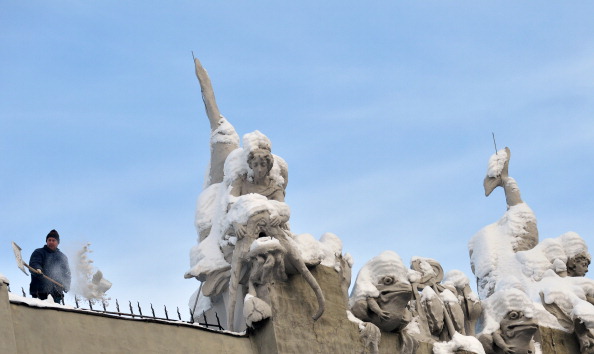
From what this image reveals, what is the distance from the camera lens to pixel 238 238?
68.1 ft

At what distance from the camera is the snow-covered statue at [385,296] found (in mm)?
22047

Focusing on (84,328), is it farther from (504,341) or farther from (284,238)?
(504,341)

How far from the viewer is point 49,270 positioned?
1959 centimetres

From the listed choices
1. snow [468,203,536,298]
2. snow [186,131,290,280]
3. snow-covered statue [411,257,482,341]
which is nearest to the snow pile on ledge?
snow [186,131,290,280]

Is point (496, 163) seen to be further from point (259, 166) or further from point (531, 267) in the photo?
point (259, 166)

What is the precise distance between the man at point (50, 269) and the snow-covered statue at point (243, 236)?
202 cm

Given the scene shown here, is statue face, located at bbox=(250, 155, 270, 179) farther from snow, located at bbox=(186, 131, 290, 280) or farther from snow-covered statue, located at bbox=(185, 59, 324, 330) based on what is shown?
snow, located at bbox=(186, 131, 290, 280)

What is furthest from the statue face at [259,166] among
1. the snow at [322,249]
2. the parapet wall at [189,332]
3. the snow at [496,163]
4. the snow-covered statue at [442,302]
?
the snow at [496,163]

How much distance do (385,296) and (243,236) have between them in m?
2.44

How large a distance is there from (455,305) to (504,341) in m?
1.11

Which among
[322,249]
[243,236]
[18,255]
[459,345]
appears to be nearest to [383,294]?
[322,249]

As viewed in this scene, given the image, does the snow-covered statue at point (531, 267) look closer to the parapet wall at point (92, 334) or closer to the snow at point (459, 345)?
the snow at point (459, 345)

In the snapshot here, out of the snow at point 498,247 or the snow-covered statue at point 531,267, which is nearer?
the snow-covered statue at point 531,267

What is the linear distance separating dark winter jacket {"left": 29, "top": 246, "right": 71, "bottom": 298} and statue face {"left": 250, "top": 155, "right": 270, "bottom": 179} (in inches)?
111
